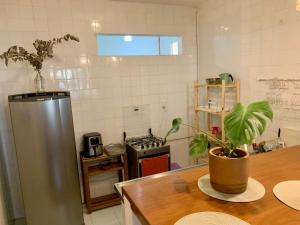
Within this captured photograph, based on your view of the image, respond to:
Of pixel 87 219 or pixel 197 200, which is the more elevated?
pixel 197 200

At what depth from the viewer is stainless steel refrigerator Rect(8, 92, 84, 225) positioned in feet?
6.76

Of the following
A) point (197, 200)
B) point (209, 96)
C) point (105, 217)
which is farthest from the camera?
point (209, 96)

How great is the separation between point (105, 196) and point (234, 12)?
8.91 ft

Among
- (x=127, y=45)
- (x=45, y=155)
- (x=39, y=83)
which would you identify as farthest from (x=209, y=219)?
(x=127, y=45)

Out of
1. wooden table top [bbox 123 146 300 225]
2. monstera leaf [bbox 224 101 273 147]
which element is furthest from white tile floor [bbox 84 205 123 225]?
monstera leaf [bbox 224 101 273 147]

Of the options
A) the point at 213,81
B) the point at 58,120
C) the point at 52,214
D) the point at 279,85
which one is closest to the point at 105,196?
the point at 52,214

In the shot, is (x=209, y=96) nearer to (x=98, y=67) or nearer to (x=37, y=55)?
(x=98, y=67)

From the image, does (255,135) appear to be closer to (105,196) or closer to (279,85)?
(279,85)

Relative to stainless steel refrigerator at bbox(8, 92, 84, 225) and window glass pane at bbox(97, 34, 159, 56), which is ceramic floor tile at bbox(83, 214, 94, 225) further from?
window glass pane at bbox(97, 34, 159, 56)

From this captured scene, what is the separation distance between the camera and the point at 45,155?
2.12m

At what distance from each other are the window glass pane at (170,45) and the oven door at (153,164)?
145 centimetres

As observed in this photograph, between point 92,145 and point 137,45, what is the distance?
144cm

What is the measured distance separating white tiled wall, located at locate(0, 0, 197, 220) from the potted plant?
196 cm

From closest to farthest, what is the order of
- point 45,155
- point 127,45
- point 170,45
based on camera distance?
point 45,155 < point 127,45 < point 170,45
